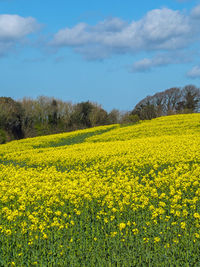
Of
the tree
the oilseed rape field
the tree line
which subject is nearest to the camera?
the oilseed rape field

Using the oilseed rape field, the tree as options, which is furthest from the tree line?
the oilseed rape field

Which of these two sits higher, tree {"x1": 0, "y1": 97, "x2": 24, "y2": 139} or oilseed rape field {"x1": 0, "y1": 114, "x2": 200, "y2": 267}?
tree {"x1": 0, "y1": 97, "x2": 24, "y2": 139}

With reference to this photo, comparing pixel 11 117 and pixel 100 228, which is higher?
pixel 11 117

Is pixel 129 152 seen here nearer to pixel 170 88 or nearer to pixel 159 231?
pixel 159 231

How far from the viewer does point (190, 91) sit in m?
81.8

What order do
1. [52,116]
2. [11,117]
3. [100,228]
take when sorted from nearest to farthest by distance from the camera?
[100,228], [11,117], [52,116]

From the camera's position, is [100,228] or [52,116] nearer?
[100,228]

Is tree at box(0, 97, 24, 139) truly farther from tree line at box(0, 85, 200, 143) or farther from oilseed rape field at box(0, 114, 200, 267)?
oilseed rape field at box(0, 114, 200, 267)

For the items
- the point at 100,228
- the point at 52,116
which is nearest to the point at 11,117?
the point at 52,116

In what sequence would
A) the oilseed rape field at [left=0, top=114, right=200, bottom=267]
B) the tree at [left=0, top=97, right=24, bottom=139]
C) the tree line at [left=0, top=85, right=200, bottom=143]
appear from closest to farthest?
the oilseed rape field at [left=0, top=114, right=200, bottom=267], the tree at [left=0, top=97, right=24, bottom=139], the tree line at [left=0, top=85, right=200, bottom=143]

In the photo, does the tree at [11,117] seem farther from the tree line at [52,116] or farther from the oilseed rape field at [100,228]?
the oilseed rape field at [100,228]

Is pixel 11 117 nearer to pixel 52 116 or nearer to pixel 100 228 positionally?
pixel 52 116

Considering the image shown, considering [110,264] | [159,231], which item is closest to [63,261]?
[110,264]

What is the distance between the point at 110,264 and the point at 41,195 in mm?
5163
